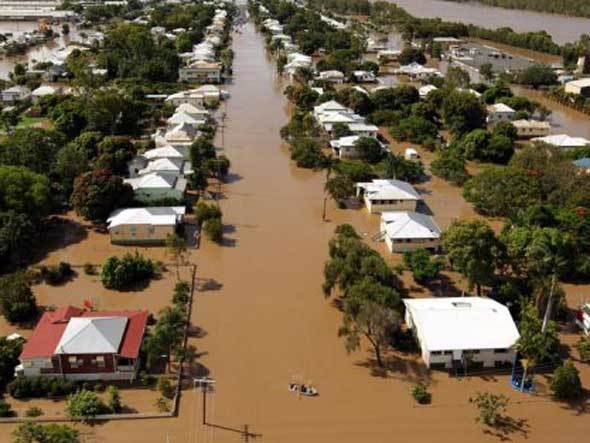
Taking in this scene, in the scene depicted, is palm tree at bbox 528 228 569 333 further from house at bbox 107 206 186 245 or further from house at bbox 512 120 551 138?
house at bbox 512 120 551 138

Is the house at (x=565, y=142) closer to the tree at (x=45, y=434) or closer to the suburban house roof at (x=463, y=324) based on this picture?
the suburban house roof at (x=463, y=324)

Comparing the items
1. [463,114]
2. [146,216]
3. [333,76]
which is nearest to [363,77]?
[333,76]

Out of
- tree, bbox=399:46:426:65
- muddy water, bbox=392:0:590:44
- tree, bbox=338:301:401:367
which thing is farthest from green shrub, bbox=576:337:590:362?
muddy water, bbox=392:0:590:44

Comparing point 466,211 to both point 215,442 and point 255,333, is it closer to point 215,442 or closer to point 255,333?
point 255,333

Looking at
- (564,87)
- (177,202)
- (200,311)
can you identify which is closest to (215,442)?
(200,311)

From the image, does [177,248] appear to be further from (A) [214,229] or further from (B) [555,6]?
(B) [555,6]

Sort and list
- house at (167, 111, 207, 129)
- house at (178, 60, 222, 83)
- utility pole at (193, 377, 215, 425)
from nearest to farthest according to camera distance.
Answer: utility pole at (193, 377, 215, 425) → house at (167, 111, 207, 129) → house at (178, 60, 222, 83)

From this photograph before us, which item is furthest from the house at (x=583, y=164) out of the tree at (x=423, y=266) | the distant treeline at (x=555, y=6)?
the distant treeline at (x=555, y=6)
